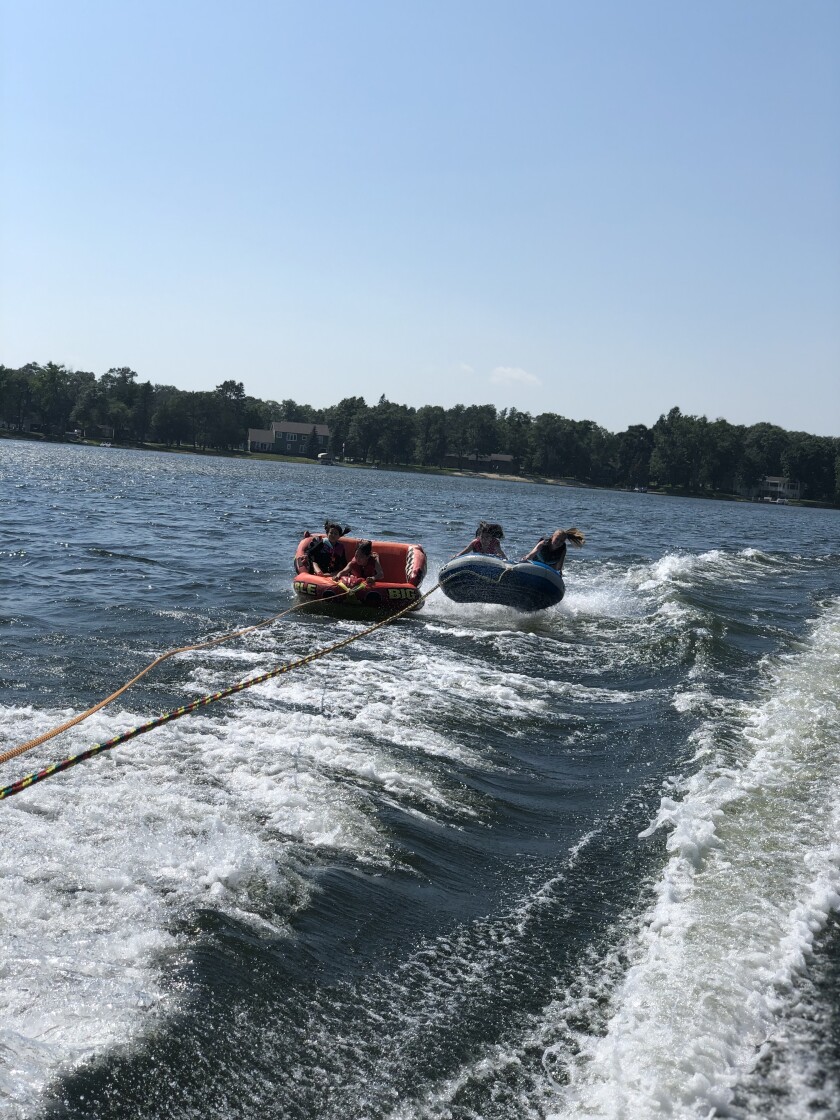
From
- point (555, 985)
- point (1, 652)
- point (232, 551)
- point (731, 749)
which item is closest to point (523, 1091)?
point (555, 985)

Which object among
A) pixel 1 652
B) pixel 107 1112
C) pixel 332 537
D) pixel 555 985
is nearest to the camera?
pixel 107 1112

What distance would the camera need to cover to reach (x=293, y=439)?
129625 mm

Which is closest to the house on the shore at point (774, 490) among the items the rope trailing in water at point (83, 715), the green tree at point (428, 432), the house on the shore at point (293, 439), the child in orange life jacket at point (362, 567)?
the green tree at point (428, 432)

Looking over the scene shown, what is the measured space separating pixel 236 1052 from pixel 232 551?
675 inches

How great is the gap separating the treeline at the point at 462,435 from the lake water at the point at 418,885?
105 meters

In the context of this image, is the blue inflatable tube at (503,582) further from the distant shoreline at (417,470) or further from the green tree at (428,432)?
the green tree at (428,432)

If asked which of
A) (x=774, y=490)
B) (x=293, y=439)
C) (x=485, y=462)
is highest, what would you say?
(x=293, y=439)

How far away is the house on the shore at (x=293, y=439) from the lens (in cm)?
12662

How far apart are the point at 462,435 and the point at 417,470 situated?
297 inches

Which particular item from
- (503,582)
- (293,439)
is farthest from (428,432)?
(503,582)

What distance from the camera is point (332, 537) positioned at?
14594 millimetres

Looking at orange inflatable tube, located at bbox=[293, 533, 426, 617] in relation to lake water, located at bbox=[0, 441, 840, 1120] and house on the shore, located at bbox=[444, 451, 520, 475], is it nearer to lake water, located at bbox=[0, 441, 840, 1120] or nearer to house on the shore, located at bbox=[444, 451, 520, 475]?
lake water, located at bbox=[0, 441, 840, 1120]

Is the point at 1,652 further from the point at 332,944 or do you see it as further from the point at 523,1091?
the point at 523,1091

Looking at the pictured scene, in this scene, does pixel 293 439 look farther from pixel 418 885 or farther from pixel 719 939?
pixel 719 939
